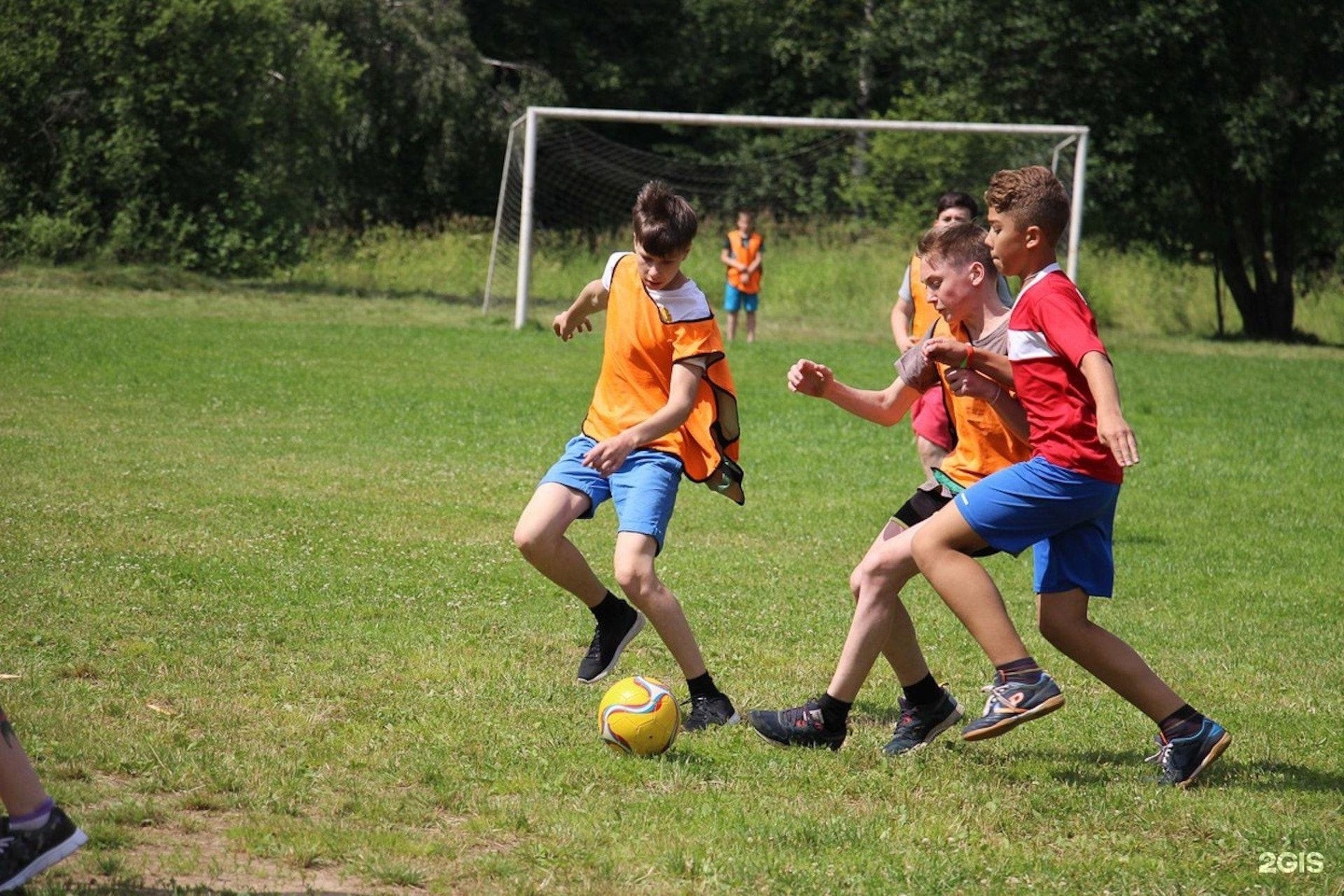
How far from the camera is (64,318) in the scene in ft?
60.0

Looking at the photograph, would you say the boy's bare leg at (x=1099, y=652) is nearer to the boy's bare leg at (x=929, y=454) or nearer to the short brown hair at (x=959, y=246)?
the short brown hair at (x=959, y=246)

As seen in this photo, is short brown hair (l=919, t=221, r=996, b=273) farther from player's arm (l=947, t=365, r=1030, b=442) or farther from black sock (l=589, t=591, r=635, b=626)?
black sock (l=589, t=591, r=635, b=626)

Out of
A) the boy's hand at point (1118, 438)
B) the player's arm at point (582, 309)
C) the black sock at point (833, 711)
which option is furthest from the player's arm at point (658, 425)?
the boy's hand at point (1118, 438)

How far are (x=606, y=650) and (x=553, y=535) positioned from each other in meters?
0.57

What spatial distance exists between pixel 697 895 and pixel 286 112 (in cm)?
2739

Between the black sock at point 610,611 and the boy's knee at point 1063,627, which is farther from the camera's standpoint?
the black sock at point 610,611

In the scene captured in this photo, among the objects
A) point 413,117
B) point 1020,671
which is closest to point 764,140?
point 413,117

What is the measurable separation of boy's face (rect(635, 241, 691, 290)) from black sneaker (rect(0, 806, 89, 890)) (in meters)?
2.63

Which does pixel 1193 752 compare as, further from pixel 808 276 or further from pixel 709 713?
pixel 808 276

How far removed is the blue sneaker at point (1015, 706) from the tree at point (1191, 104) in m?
24.5

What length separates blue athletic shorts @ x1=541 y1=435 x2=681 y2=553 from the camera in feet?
16.7

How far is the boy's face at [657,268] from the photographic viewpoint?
17.0ft

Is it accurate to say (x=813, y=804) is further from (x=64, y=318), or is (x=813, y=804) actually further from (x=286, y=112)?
(x=286, y=112)

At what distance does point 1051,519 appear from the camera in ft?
14.6
